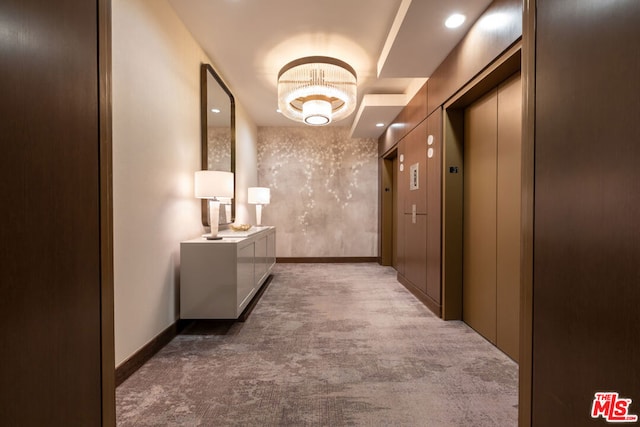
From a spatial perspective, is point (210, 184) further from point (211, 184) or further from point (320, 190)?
point (320, 190)

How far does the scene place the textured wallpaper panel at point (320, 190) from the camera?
20.2ft

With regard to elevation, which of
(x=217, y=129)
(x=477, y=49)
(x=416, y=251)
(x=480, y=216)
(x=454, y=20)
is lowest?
(x=416, y=251)

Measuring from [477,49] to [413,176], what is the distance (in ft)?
5.96

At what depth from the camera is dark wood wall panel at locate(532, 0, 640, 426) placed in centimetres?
71

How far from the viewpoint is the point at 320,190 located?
6.19 metres

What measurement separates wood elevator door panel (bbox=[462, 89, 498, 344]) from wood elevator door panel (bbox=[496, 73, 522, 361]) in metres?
0.08

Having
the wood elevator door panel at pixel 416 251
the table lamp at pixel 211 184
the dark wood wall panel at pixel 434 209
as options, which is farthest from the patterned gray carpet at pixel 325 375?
the table lamp at pixel 211 184

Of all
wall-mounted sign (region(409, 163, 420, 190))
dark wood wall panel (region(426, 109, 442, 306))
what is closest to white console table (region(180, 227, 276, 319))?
dark wood wall panel (region(426, 109, 442, 306))

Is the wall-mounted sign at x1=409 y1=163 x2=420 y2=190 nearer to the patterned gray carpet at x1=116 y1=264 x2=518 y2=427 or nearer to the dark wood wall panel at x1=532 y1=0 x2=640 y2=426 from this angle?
the patterned gray carpet at x1=116 y1=264 x2=518 y2=427

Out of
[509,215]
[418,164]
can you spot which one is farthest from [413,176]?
[509,215]

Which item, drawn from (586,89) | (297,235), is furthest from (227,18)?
(297,235)

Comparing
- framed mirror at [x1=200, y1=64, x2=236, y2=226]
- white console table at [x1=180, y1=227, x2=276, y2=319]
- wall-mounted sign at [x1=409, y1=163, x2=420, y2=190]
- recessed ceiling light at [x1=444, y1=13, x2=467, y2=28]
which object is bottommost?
white console table at [x1=180, y1=227, x2=276, y2=319]

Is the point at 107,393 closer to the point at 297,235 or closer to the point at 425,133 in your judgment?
the point at 425,133

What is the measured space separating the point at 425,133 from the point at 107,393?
11.7ft
